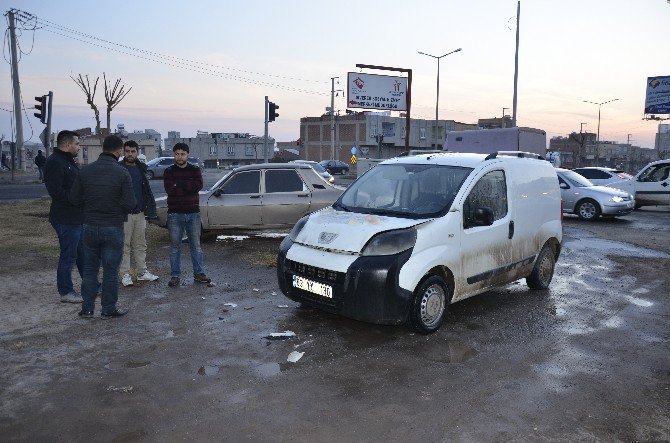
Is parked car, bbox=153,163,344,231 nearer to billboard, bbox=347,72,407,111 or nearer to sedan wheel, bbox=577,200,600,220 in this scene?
sedan wheel, bbox=577,200,600,220

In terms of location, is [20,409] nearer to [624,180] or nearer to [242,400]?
[242,400]

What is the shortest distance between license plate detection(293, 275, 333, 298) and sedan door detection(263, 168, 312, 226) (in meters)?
4.99

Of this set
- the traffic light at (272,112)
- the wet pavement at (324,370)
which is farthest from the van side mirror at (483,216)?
the traffic light at (272,112)

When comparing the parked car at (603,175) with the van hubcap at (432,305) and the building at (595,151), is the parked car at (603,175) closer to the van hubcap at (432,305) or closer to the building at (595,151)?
the van hubcap at (432,305)

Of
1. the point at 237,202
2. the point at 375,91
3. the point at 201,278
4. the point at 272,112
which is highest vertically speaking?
the point at 375,91

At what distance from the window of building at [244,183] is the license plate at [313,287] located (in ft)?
17.6

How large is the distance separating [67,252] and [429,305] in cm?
435

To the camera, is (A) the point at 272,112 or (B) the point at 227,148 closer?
(A) the point at 272,112

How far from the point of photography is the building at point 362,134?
8050 centimetres

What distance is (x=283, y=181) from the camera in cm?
1083

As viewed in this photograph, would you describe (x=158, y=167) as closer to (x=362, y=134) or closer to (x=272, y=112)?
(x=272, y=112)

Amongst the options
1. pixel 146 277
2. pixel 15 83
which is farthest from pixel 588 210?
pixel 15 83

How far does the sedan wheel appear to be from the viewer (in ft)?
52.1

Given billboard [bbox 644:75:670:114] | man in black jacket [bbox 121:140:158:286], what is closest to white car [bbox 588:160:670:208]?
man in black jacket [bbox 121:140:158:286]
